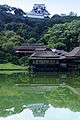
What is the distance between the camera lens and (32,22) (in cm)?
6812

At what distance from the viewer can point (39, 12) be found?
261ft

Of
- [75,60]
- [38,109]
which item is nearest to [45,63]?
[75,60]

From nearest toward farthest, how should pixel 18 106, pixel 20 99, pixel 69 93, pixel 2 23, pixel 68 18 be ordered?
pixel 18 106
pixel 20 99
pixel 69 93
pixel 2 23
pixel 68 18

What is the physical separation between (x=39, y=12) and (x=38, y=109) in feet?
244

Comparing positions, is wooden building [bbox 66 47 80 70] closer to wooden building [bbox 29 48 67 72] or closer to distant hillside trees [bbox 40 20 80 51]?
wooden building [bbox 29 48 67 72]

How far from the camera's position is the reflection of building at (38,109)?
7.77m

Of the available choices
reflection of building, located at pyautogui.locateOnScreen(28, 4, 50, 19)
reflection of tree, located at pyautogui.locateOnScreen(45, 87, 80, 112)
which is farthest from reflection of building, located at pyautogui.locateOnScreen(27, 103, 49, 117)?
reflection of building, located at pyautogui.locateOnScreen(28, 4, 50, 19)

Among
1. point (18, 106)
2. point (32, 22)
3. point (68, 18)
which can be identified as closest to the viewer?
point (18, 106)

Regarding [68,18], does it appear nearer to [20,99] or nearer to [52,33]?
[52,33]

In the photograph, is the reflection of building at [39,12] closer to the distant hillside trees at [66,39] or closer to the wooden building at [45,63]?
the distant hillside trees at [66,39]

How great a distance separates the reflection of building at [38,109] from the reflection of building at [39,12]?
7084 cm

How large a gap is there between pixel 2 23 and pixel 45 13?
2462 centimetres

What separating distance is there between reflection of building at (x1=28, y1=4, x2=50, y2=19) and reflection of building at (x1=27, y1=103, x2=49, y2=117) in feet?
232

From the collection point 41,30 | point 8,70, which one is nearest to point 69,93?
point 8,70
